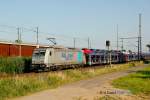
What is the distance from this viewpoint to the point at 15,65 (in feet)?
123

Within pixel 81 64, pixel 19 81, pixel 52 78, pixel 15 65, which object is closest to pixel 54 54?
pixel 15 65

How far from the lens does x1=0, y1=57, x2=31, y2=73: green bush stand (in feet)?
119

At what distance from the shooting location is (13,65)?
37.2 meters

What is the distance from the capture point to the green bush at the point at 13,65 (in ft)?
119

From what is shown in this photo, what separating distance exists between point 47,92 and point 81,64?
1282 inches

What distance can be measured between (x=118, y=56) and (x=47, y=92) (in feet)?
177

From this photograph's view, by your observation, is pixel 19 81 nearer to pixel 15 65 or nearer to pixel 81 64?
pixel 15 65

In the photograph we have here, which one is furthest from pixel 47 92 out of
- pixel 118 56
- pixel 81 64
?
pixel 118 56

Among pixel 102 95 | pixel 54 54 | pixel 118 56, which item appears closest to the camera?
pixel 102 95

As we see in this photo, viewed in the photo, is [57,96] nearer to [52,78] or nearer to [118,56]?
[52,78]

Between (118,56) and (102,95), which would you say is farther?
(118,56)

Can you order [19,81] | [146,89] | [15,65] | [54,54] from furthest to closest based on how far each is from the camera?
[54,54] < [15,65] < [146,89] < [19,81]

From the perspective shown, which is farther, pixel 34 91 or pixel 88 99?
pixel 34 91

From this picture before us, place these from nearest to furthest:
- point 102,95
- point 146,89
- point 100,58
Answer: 1. point 102,95
2. point 146,89
3. point 100,58
